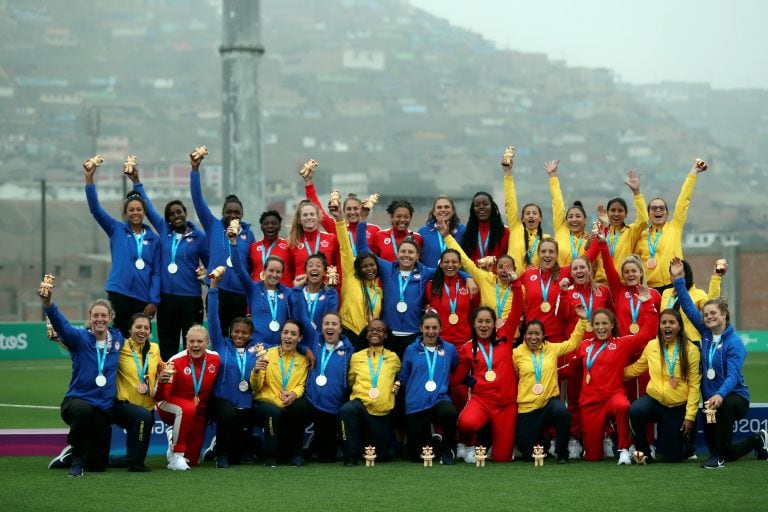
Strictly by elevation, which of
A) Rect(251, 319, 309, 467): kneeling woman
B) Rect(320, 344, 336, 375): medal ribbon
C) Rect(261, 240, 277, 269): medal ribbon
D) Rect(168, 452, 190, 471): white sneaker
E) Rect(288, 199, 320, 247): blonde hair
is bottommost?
Rect(168, 452, 190, 471): white sneaker

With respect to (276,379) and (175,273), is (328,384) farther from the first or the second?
(175,273)

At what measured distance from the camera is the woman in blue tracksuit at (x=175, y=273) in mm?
11086

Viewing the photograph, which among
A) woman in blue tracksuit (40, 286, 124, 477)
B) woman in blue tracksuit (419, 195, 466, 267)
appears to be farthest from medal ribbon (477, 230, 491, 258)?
woman in blue tracksuit (40, 286, 124, 477)

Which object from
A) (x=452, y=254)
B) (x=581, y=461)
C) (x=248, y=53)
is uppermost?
(x=248, y=53)

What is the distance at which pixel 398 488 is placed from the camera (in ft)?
28.4

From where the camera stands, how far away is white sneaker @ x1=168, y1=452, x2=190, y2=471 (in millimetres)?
9805

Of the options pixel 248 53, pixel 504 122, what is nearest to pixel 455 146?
pixel 504 122

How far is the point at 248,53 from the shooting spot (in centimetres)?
3141

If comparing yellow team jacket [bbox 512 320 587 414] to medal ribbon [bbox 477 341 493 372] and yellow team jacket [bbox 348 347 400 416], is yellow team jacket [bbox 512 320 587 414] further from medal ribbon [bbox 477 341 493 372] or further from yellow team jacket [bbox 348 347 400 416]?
yellow team jacket [bbox 348 347 400 416]

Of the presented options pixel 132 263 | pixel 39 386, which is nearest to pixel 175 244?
pixel 132 263

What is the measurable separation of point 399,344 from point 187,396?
1.89 metres

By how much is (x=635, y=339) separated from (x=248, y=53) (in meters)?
22.6

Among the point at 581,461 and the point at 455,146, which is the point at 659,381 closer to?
the point at 581,461

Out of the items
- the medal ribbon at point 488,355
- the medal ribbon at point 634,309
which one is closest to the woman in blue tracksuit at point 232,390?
the medal ribbon at point 488,355
